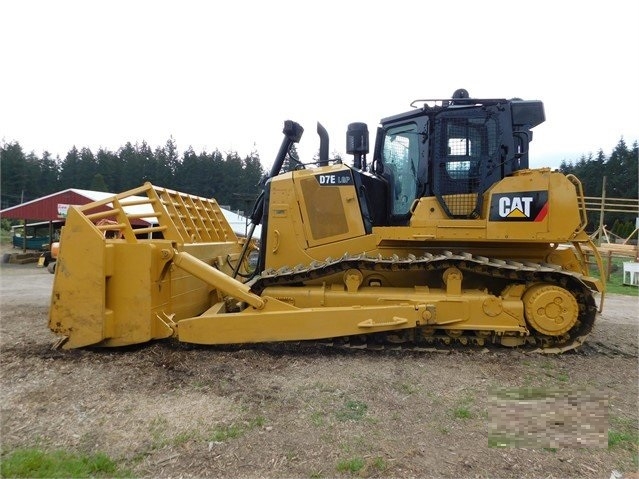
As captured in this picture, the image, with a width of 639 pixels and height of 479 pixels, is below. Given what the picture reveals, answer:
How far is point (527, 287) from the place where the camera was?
5.02 metres

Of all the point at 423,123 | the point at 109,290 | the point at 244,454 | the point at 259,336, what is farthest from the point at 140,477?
the point at 423,123

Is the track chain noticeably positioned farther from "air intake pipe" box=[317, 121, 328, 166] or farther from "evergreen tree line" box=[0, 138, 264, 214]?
"evergreen tree line" box=[0, 138, 264, 214]

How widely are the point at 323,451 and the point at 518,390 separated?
6.64ft

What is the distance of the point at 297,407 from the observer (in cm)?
367

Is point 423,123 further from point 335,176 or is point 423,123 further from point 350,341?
point 350,341

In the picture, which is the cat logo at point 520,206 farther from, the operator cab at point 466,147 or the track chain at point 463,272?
the track chain at point 463,272

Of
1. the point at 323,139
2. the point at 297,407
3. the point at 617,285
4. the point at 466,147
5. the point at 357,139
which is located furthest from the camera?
the point at 617,285

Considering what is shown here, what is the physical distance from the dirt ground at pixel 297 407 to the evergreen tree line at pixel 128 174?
52259mm

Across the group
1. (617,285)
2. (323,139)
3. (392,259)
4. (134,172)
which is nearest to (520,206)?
(392,259)

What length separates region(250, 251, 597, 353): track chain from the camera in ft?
16.1

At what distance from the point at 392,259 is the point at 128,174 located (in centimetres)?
6138

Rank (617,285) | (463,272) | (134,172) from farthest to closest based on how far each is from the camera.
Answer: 1. (134,172)
2. (617,285)
3. (463,272)

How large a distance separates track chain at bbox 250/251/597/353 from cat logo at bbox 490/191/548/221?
52 centimetres

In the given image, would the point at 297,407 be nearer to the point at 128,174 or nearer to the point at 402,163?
the point at 402,163
